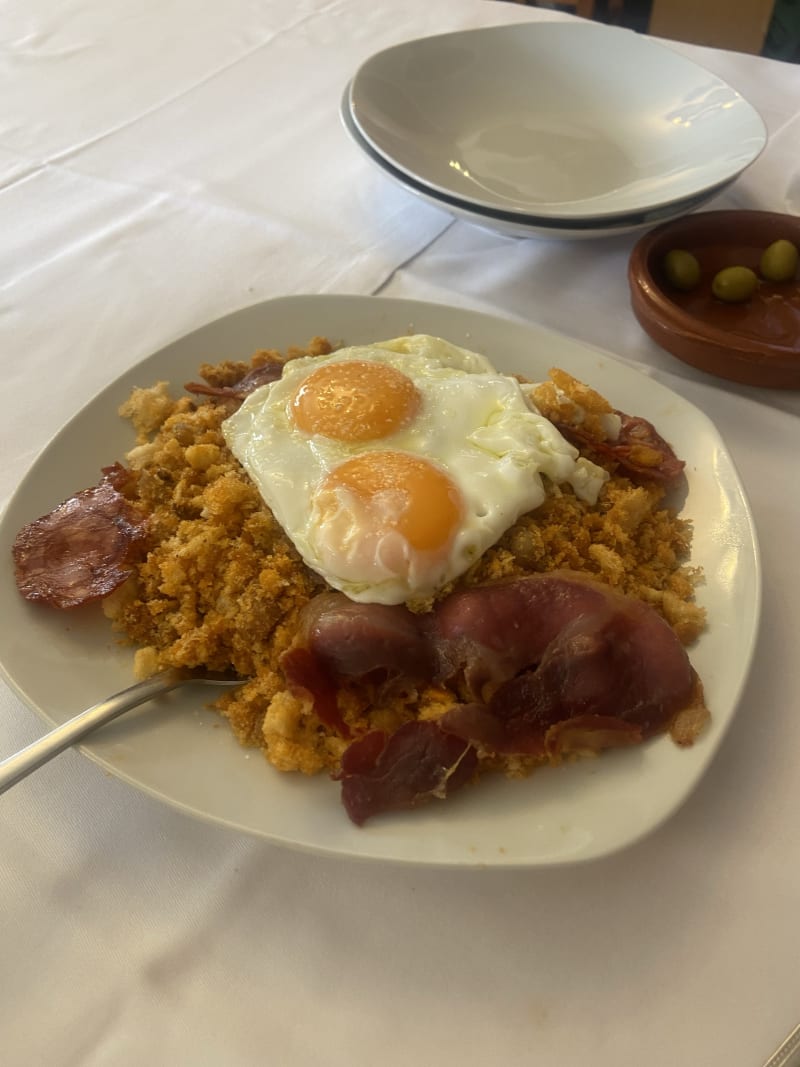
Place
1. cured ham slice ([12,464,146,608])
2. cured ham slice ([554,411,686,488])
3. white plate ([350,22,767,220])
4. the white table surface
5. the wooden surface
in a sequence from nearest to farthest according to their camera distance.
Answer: the white table surface → cured ham slice ([12,464,146,608]) → cured ham slice ([554,411,686,488]) → white plate ([350,22,767,220]) → the wooden surface

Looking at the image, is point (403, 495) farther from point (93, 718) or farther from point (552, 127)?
point (552, 127)

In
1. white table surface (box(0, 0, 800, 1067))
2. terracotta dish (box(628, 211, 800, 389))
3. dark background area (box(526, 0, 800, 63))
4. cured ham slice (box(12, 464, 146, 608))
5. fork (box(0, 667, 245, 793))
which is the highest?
dark background area (box(526, 0, 800, 63))

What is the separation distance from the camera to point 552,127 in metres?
2.51

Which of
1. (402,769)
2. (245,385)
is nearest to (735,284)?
(245,385)

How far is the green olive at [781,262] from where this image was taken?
1995mm

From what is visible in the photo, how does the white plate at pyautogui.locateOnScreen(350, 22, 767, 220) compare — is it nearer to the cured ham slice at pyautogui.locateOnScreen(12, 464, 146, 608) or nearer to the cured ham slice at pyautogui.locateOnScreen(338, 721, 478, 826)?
the cured ham slice at pyautogui.locateOnScreen(12, 464, 146, 608)

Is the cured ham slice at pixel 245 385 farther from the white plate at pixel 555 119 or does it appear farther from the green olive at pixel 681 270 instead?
the green olive at pixel 681 270

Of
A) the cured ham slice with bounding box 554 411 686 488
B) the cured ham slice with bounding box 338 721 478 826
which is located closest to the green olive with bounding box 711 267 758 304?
the cured ham slice with bounding box 554 411 686 488

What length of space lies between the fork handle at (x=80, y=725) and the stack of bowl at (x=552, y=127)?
144cm

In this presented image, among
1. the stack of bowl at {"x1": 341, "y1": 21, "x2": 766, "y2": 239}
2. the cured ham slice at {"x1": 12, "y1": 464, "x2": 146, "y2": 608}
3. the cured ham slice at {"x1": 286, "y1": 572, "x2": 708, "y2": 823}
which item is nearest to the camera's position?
the cured ham slice at {"x1": 286, "y1": 572, "x2": 708, "y2": 823}

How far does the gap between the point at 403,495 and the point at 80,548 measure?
61 centimetres

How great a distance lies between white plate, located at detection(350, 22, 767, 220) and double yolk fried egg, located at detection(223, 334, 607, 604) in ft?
2.12

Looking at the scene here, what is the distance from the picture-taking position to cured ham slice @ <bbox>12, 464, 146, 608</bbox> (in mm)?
1390

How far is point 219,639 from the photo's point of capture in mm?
1380
